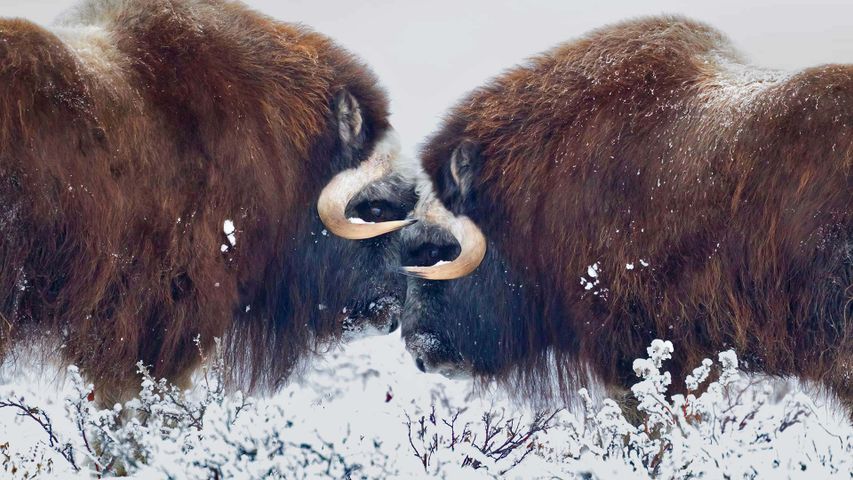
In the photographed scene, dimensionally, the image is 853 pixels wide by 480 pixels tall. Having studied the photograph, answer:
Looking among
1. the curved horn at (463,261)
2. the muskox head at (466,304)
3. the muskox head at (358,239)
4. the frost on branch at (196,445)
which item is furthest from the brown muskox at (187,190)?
the frost on branch at (196,445)

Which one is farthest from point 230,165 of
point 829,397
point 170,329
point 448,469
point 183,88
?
point 829,397

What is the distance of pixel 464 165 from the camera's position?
488 centimetres

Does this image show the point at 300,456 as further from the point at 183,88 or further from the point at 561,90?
the point at 561,90

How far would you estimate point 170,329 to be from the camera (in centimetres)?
449

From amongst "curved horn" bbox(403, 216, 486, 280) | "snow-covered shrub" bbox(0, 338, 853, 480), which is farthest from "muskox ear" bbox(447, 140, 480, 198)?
"snow-covered shrub" bbox(0, 338, 853, 480)

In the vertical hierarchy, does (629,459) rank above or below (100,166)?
below

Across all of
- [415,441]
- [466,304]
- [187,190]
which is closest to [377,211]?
[466,304]

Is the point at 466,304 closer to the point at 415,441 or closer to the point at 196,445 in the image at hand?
the point at 415,441

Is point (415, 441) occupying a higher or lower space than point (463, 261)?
lower

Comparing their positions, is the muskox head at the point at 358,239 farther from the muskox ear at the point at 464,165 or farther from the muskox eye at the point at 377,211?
the muskox ear at the point at 464,165

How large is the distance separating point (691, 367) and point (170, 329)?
2.03 metres

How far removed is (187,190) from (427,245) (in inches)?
43.8

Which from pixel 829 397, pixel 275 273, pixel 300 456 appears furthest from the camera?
pixel 275 273

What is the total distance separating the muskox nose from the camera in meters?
4.96
